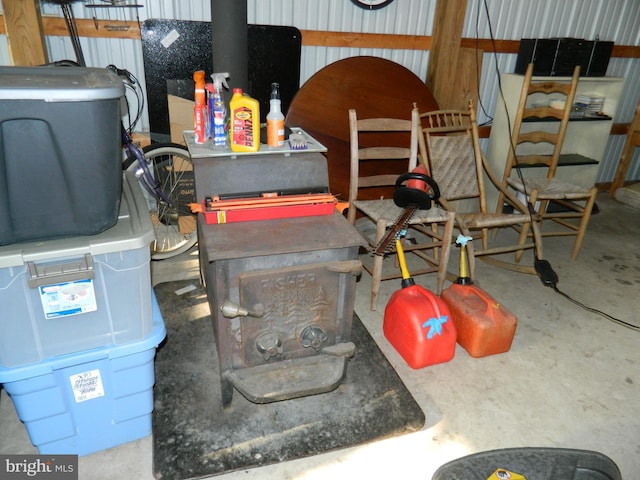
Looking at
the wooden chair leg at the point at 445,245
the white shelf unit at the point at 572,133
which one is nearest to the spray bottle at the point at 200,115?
the wooden chair leg at the point at 445,245

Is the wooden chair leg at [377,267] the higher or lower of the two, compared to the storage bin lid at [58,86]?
lower

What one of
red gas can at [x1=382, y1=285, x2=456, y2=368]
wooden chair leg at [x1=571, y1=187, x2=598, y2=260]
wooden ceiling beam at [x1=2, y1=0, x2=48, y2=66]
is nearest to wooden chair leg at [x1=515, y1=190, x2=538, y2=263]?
wooden chair leg at [x1=571, y1=187, x2=598, y2=260]

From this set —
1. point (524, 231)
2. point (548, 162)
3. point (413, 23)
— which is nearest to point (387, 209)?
point (524, 231)

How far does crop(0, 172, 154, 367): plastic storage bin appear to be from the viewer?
4.20ft

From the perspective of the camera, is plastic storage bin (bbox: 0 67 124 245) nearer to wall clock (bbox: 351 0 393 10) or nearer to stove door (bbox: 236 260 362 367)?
stove door (bbox: 236 260 362 367)

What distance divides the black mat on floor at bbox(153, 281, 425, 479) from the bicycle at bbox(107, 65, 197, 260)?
1.04m

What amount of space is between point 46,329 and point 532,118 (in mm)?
3423

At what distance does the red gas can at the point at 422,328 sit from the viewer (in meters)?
2.00

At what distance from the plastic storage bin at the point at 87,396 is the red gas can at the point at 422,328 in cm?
106

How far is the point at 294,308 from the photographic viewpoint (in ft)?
5.47

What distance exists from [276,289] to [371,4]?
2.40 meters

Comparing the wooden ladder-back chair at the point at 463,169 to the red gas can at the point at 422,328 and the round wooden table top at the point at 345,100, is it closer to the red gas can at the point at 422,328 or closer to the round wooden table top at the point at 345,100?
the round wooden table top at the point at 345,100

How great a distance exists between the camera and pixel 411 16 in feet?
10.8

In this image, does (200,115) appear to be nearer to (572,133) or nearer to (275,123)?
(275,123)
